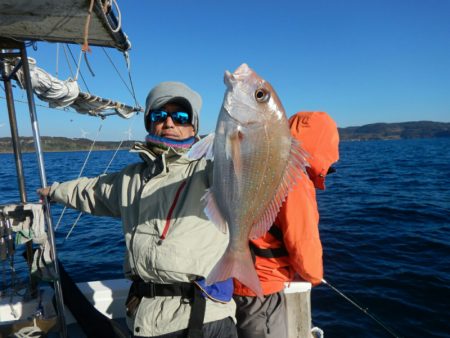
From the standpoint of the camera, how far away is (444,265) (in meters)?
7.37

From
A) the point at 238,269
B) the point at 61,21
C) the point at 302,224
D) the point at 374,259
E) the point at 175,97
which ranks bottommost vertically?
the point at 374,259

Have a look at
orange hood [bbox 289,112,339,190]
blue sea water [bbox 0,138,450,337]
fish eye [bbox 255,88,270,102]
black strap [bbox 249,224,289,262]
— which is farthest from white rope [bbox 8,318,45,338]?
A: blue sea water [bbox 0,138,450,337]

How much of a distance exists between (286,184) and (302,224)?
556 millimetres

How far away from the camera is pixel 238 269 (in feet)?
6.90

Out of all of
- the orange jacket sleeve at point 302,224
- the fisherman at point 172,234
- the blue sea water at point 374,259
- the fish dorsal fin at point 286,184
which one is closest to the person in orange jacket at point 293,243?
the orange jacket sleeve at point 302,224

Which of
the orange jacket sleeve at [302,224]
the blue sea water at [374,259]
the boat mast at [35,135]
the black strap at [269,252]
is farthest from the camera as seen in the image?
the blue sea water at [374,259]

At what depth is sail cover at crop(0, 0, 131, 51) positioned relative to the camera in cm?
272

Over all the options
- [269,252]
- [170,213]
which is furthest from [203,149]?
[269,252]

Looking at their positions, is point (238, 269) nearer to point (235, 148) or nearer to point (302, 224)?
point (302, 224)

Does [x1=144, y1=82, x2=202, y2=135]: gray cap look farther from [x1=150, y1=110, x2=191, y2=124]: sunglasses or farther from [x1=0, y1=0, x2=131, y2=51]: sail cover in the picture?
[x1=0, y1=0, x2=131, y2=51]: sail cover

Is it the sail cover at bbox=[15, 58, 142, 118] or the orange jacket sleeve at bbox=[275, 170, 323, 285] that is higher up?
the sail cover at bbox=[15, 58, 142, 118]

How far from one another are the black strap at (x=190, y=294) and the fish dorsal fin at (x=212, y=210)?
1.89 ft

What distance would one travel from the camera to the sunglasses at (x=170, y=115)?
2.70 m

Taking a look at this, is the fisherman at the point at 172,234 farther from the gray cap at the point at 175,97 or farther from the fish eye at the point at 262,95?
the fish eye at the point at 262,95
